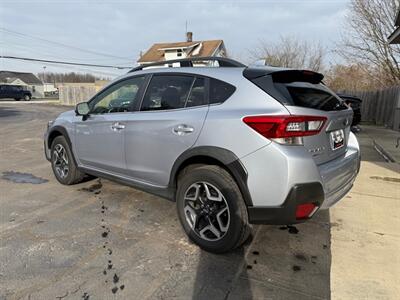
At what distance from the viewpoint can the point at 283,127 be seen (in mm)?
2668

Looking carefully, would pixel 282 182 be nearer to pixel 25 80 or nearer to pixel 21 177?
pixel 21 177

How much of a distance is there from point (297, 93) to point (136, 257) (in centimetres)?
211

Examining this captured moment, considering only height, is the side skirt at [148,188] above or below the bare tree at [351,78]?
below

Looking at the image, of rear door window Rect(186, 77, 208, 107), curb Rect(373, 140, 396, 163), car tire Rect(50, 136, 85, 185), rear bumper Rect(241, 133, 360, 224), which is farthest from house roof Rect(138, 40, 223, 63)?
rear bumper Rect(241, 133, 360, 224)

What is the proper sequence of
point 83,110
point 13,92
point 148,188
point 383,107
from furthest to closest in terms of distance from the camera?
point 13,92 → point 383,107 → point 83,110 → point 148,188

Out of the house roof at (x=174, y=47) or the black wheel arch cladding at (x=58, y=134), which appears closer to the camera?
the black wheel arch cladding at (x=58, y=134)

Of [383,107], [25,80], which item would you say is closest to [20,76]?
[25,80]

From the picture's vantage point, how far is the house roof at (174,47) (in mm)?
38656

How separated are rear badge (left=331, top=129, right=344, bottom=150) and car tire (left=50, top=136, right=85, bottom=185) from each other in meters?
3.62

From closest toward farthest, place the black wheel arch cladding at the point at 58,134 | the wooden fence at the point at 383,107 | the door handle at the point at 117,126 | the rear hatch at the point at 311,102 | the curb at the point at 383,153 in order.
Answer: the rear hatch at the point at 311,102, the door handle at the point at 117,126, the black wheel arch cladding at the point at 58,134, the curb at the point at 383,153, the wooden fence at the point at 383,107

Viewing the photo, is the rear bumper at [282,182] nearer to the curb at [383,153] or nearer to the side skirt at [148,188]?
→ the side skirt at [148,188]

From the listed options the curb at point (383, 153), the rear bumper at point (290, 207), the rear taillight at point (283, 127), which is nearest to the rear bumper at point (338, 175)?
the rear bumper at point (290, 207)

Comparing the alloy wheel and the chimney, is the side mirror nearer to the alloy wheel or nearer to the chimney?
the alloy wheel

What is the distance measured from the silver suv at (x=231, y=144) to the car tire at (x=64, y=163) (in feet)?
3.93
